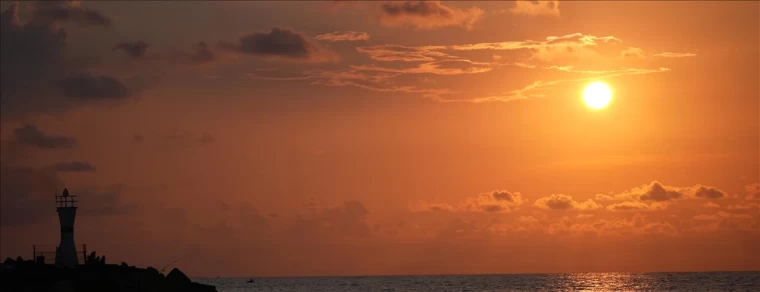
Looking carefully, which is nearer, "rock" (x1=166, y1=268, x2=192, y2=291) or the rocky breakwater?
the rocky breakwater

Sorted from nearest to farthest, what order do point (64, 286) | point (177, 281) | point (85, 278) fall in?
point (64, 286), point (85, 278), point (177, 281)

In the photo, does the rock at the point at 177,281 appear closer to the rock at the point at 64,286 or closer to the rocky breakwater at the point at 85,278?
the rocky breakwater at the point at 85,278

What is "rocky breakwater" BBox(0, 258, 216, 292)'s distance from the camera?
59.3 metres

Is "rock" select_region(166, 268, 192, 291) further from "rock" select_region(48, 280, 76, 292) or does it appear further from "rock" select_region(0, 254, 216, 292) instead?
"rock" select_region(48, 280, 76, 292)

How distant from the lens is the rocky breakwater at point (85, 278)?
5928cm

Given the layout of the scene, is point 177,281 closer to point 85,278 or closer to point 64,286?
point 85,278

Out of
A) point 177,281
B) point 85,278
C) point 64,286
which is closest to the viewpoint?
point 64,286

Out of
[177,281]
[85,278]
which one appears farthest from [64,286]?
[177,281]

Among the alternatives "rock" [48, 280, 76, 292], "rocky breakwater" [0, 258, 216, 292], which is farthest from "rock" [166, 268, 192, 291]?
"rock" [48, 280, 76, 292]

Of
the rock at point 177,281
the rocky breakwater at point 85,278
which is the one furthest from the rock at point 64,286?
the rock at point 177,281

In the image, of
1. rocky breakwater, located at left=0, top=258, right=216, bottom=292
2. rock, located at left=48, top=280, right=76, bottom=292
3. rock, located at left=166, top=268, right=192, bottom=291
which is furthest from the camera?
rock, located at left=166, top=268, right=192, bottom=291

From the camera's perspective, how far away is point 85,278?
6041 cm

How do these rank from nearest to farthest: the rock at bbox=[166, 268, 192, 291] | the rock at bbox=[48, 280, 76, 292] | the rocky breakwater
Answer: the rock at bbox=[48, 280, 76, 292], the rocky breakwater, the rock at bbox=[166, 268, 192, 291]

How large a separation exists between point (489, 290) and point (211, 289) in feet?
326
